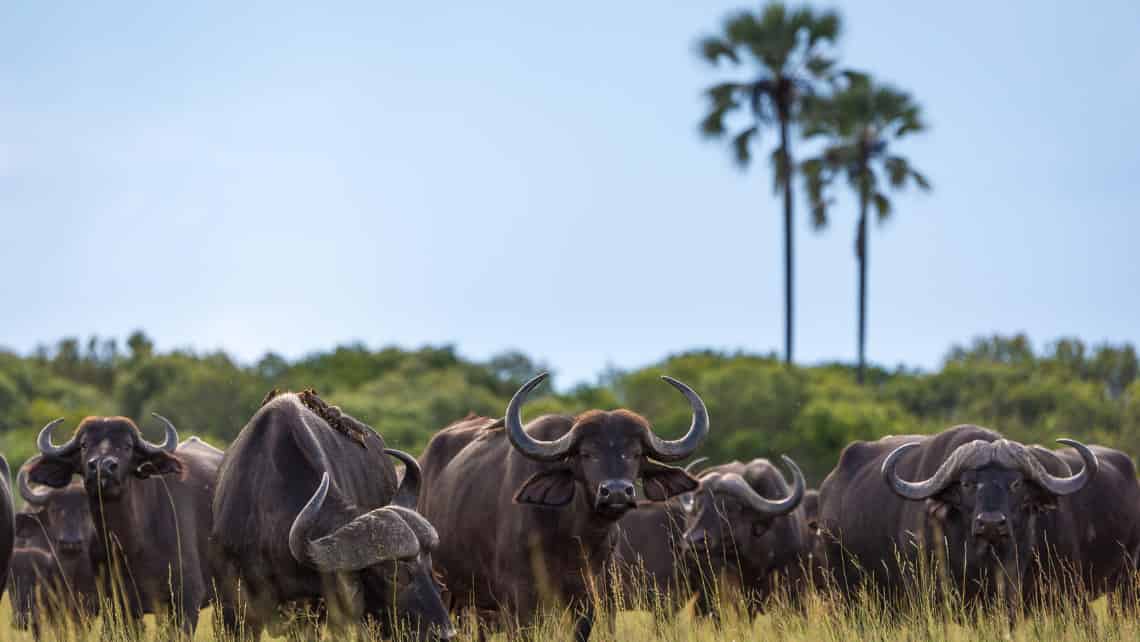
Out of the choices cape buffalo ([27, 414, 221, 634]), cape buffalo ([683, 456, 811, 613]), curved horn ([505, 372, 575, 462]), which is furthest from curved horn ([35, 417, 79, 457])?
cape buffalo ([683, 456, 811, 613])

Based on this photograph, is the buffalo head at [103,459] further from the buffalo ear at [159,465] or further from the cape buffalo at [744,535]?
the cape buffalo at [744,535]

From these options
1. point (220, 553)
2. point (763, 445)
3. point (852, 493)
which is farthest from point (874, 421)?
point (220, 553)

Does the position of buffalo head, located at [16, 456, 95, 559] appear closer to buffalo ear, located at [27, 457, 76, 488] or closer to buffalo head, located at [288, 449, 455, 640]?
buffalo ear, located at [27, 457, 76, 488]

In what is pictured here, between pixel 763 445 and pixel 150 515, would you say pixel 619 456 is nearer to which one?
pixel 150 515

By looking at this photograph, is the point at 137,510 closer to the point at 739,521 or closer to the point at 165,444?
the point at 165,444

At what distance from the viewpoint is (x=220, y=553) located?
915 centimetres

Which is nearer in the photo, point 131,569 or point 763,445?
point 131,569

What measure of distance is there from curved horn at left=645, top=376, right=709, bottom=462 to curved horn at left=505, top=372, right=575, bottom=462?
53 cm

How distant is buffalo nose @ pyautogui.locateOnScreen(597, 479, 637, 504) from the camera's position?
30.7 ft

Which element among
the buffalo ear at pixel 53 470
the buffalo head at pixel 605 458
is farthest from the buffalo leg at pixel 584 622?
the buffalo ear at pixel 53 470

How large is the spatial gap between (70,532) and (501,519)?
201 inches

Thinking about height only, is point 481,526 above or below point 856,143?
below

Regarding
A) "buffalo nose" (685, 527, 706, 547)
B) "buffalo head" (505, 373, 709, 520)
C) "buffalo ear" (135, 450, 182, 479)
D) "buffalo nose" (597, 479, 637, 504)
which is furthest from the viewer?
"buffalo nose" (685, 527, 706, 547)

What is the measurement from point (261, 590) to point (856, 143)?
126 feet
